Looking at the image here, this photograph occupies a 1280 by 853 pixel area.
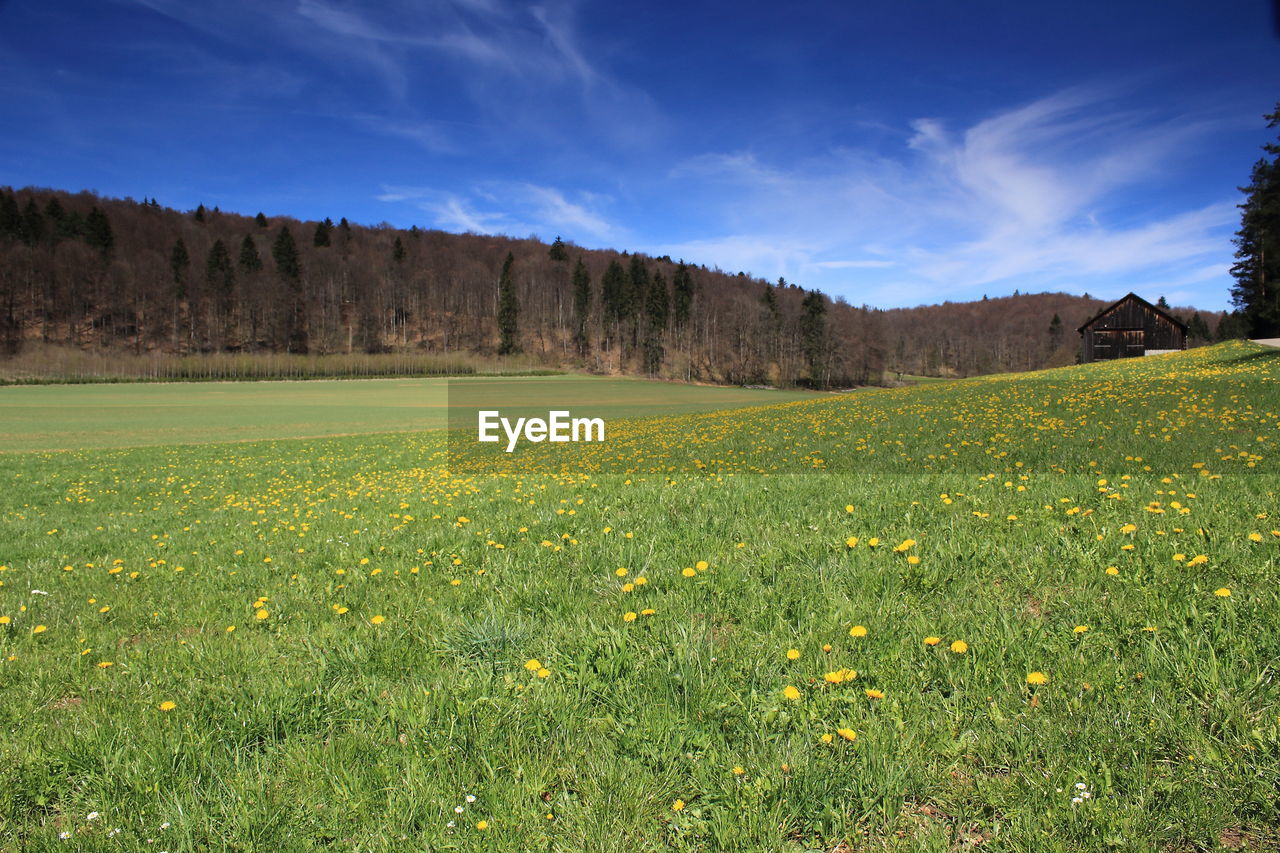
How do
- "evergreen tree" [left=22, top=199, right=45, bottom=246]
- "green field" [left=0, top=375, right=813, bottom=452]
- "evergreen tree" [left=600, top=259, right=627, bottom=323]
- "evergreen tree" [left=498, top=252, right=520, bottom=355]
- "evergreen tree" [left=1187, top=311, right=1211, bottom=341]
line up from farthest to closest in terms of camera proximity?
"evergreen tree" [left=498, top=252, right=520, bottom=355] < "evergreen tree" [left=600, top=259, right=627, bottom=323] < "evergreen tree" [left=1187, top=311, right=1211, bottom=341] < "evergreen tree" [left=22, top=199, right=45, bottom=246] < "green field" [left=0, top=375, right=813, bottom=452]

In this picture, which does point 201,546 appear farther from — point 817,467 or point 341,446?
point 341,446

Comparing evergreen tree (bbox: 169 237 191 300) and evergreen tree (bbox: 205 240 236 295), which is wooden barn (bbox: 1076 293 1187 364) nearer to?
evergreen tree (bbox: 205 240 236 295)

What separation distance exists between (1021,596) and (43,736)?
18.7 feet

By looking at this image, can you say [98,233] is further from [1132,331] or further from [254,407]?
[1132,331]

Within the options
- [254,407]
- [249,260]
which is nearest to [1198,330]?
[254,407]

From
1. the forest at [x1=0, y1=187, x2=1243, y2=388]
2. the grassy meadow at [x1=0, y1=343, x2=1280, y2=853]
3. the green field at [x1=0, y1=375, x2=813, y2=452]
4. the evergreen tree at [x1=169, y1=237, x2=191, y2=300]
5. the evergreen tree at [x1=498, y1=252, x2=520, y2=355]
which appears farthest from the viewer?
the evergreen tree at [x1=498, y1=252, x2=520, y2=355]

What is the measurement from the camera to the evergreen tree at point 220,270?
106 metres

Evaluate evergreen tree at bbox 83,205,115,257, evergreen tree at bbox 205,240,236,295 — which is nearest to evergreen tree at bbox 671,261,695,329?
evergreen tree at bbox 205,240,236,295

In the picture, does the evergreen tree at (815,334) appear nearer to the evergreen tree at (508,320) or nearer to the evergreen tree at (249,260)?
the evergreen tree at (508,320)

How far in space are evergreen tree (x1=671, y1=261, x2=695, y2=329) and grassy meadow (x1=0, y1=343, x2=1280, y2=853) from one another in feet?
359

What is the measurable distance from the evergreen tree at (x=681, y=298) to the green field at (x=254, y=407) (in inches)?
1570

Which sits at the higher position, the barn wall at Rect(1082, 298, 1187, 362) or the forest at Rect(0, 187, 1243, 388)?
the forest at Rect(0, 187, 1243, 388)

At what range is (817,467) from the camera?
11.1 metres

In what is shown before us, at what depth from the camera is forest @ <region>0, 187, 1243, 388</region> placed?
Result: 100000 millimetres
